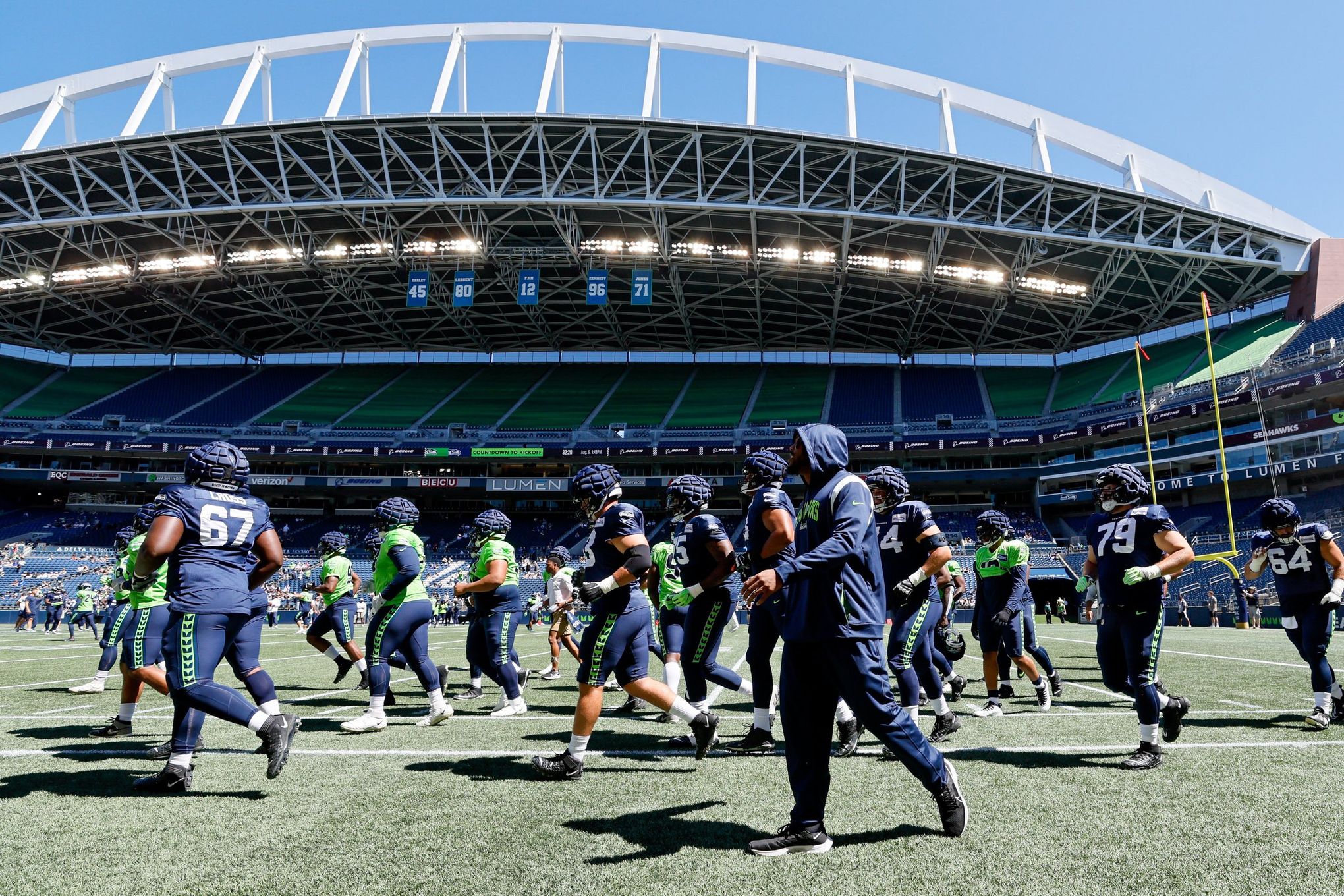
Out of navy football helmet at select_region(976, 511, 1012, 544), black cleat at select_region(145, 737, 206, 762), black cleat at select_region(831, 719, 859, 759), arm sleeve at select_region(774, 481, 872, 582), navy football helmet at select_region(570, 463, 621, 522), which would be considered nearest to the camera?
arm sleeve at select_region(774, 481, 872, 582)

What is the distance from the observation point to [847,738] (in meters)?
5.98

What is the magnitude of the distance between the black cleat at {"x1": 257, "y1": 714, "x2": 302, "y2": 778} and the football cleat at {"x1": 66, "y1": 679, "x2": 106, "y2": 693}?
739 centimetres

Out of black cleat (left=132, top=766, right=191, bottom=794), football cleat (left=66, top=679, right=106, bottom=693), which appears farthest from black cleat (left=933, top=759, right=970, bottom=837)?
football cleat (left=66, top=679, right=106, bottom=693)

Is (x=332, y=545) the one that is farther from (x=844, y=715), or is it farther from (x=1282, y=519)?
→ (x=1282, y=519)

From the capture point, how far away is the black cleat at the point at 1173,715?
5.45 meters

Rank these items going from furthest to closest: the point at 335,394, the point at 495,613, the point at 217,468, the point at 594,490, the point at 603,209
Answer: the point at 335,394, the point at 603,209, the point at 495,613, the point at 594,490, the point at 217,468

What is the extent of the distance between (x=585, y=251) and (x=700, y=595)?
3453 cm

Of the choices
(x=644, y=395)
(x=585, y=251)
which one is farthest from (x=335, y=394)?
(x=585, y=251)

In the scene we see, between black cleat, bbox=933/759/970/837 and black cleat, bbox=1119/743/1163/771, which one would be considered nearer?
black cleat, bbox=933/759/970/837

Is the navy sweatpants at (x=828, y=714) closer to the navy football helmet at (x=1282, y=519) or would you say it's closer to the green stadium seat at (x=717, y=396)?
the navy football helmet at (x=1282, y=519)

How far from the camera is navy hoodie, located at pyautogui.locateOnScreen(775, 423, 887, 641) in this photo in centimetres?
361

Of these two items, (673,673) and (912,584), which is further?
(673,673)

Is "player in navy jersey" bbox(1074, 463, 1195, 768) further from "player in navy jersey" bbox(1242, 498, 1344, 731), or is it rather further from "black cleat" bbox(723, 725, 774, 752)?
"black cleat" bbox(723, 725, 774, 752)

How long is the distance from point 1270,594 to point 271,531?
3369 centimetres
